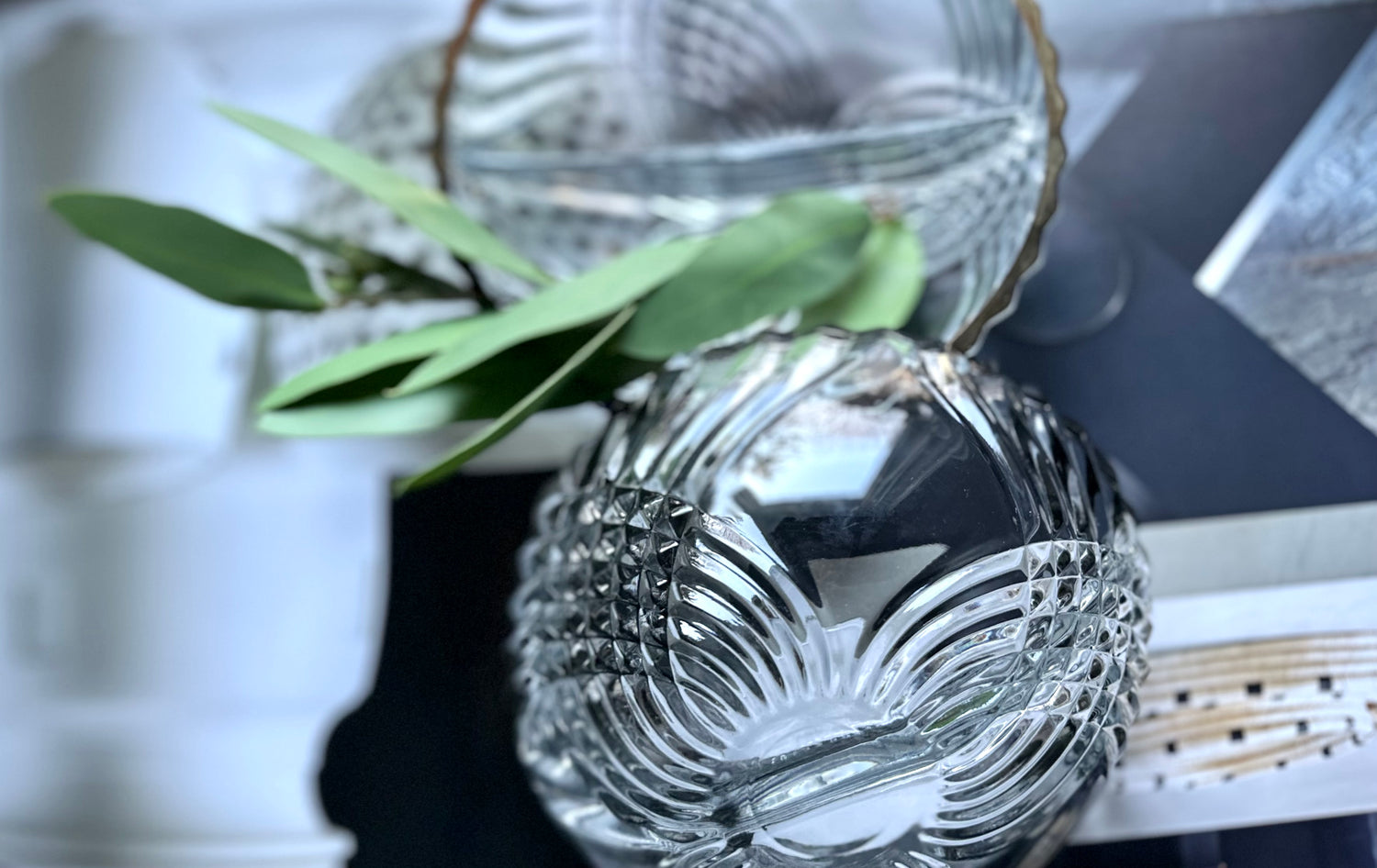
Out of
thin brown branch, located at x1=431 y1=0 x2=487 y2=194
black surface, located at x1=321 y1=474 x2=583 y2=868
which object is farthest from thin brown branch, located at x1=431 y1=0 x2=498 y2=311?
black surface, located at x1=321 y1=474 x2=583 y2=868

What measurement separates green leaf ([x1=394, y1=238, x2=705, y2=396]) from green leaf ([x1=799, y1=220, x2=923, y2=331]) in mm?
59

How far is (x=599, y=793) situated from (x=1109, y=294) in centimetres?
30

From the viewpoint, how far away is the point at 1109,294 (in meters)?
0.47

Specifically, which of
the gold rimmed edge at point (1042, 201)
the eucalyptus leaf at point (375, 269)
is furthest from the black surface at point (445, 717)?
the gold rimmed edge at point (1042, 201)

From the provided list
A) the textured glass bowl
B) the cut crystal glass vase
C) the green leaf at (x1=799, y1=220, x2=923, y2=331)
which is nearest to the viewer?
the cut crystal glass vase

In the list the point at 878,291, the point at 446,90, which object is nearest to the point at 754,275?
the point at 878,291

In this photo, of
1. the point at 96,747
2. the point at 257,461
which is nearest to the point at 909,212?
the point at 257,461

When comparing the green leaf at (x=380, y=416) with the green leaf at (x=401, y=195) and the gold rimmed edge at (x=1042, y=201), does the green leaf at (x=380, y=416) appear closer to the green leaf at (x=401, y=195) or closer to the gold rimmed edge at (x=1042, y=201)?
the green leaf at (x=401, y=195)

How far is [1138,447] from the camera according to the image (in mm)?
442

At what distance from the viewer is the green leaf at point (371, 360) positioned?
35 cm

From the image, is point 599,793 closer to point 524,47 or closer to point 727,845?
point 727,845

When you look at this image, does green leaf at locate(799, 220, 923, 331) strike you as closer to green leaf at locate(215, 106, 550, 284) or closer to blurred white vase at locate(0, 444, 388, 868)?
green leaf at locate(215, 106, 550, 284)

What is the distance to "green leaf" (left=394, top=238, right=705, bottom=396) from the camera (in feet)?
1.07

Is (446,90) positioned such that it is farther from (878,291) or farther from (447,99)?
(878,291)
